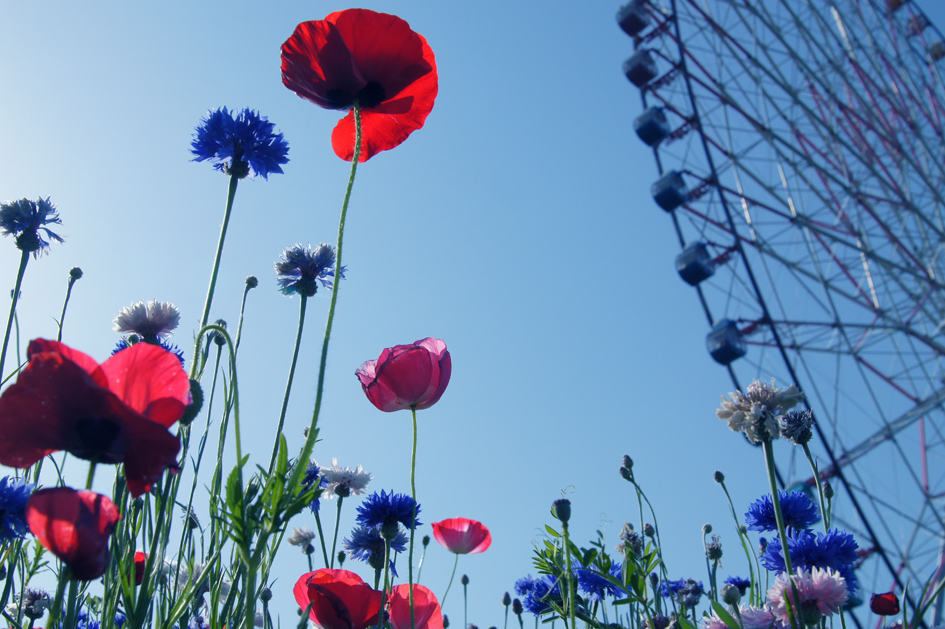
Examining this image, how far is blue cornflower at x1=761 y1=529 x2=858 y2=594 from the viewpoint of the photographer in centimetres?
83

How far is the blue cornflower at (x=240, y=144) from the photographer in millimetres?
1080

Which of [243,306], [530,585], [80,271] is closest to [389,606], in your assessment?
[243,306]

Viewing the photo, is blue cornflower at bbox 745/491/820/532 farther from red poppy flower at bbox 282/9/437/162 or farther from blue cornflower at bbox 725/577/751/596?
red poppy flower at bbox 282/9/437/162

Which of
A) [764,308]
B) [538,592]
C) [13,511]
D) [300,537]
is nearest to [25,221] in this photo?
[13,511]

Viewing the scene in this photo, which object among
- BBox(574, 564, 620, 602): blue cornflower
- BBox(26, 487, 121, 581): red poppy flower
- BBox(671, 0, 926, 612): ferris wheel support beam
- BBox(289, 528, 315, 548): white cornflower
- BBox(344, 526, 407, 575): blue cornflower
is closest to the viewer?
BBox(26, 487, 121, 581): red poppy flower

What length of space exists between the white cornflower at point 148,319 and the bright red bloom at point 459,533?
0.65m

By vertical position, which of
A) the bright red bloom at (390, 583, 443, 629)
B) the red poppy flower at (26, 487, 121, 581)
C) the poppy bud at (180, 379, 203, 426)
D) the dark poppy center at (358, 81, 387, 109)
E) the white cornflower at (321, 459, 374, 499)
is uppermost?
the dark poppy center at (358, 81, 387, 109)

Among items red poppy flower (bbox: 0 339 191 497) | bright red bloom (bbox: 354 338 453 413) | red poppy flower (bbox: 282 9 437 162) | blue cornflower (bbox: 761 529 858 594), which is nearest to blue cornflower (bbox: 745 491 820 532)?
blue cornflower (bbox: 761 529 858 594)

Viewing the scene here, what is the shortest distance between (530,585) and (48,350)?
59.5 inches

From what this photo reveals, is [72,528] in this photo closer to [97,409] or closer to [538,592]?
[97,409]

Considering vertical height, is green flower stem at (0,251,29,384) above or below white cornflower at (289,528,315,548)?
above

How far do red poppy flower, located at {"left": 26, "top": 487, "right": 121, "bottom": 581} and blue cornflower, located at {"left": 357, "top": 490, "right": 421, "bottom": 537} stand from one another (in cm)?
84

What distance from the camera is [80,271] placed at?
1.50 meters

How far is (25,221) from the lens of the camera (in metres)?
1.34
